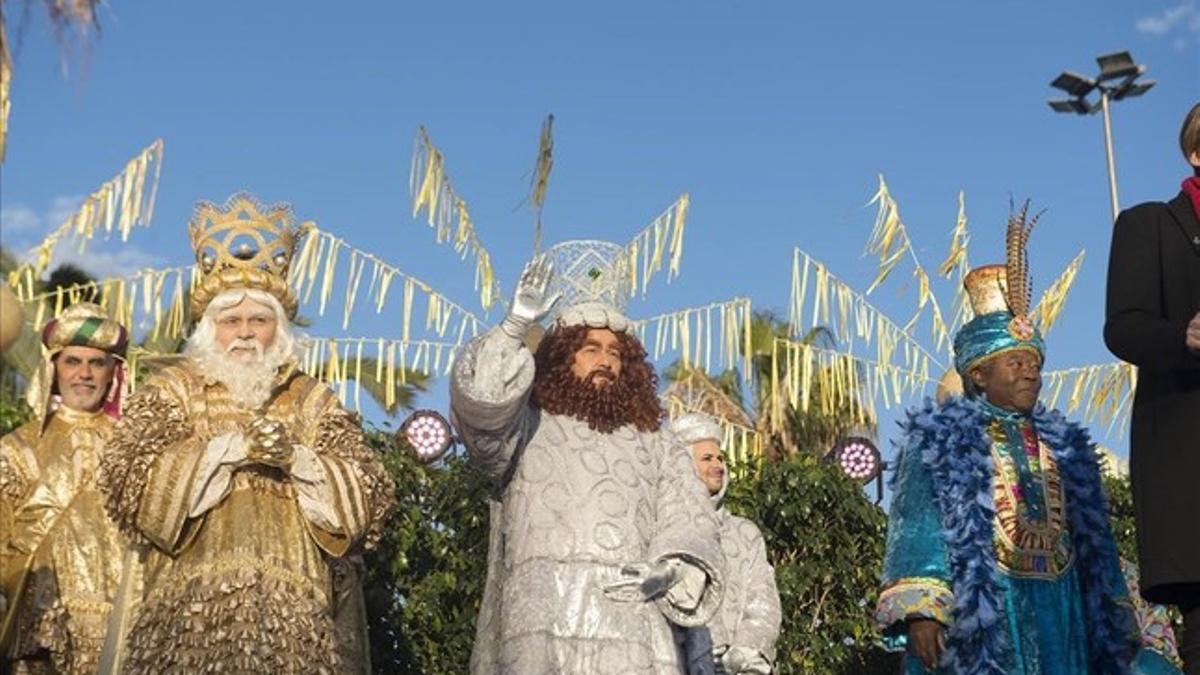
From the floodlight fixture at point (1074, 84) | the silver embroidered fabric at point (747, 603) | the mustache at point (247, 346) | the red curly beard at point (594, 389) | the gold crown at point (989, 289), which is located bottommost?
the silver embroidered fabric at point (747, 603)

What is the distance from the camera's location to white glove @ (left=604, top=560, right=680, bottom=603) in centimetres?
680

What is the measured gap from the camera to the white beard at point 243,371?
761cm

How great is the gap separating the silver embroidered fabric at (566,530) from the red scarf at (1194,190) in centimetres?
242

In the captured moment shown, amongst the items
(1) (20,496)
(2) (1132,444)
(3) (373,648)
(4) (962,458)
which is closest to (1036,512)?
(4) (962,458)

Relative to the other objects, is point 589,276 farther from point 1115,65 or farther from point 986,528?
point 1115,65

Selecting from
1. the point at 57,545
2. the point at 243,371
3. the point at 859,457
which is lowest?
the point at 57,545

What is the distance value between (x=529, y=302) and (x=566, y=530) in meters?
0.84

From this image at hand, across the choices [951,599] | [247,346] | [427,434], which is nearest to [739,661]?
[951,599]

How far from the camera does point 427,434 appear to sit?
10.5 metres

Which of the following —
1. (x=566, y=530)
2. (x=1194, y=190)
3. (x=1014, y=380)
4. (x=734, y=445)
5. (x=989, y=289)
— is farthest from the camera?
(x=734, y=445)

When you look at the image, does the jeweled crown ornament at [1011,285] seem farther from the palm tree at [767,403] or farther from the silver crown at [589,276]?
the palm tree at [767,403]

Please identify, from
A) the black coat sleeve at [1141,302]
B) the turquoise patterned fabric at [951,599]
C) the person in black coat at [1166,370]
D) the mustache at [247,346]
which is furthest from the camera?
the mustache at [247,346]

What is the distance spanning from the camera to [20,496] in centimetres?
850

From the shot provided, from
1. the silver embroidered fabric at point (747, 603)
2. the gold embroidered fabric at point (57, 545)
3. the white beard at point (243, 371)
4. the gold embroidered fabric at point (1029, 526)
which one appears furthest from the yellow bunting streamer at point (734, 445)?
the gold embroidered fabric at point (57, 545)
